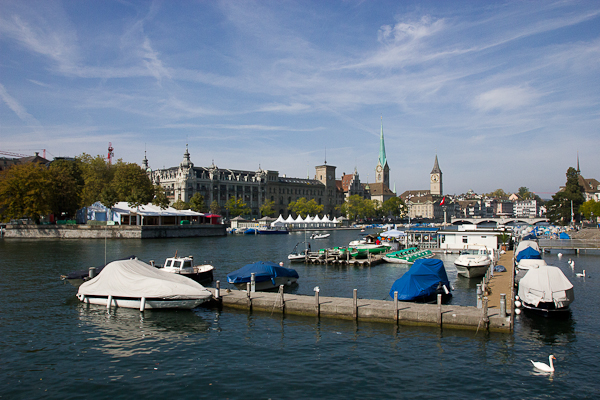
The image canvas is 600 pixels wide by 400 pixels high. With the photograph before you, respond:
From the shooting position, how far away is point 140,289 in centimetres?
2597

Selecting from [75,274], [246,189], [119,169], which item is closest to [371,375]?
[75,274]

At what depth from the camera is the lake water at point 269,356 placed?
1571 centimetres

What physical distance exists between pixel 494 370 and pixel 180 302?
Answer: 1679 centimetres

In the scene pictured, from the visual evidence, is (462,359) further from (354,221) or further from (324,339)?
(354,221)

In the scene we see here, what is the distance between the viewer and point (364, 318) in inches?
925

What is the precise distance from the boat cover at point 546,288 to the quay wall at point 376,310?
14.6ft

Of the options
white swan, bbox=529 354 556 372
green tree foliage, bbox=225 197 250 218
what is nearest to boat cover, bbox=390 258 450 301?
white swan, bbox=529 354 556 372

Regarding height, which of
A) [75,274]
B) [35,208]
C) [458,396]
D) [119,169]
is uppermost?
[119,169]

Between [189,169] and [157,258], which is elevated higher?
[189,169]

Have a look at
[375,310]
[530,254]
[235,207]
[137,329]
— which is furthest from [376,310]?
[235,207]

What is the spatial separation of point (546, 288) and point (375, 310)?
33.6ft

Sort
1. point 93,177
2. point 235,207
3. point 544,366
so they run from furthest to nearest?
point 235,207 < point 93,177 < point 544,366

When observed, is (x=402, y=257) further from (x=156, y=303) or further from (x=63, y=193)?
(x=63, y=193)

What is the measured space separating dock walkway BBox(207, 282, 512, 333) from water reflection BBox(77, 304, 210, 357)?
315cm
